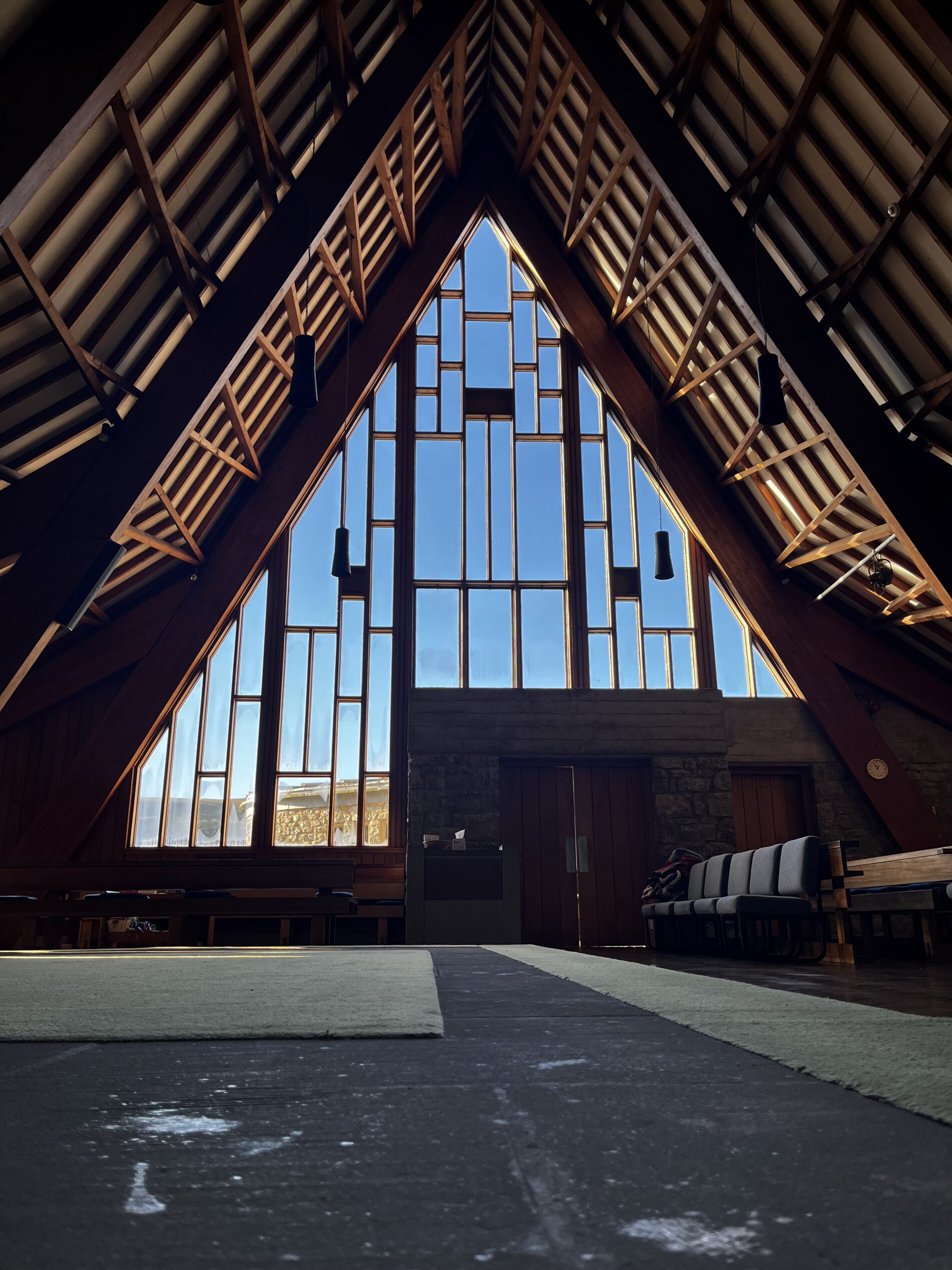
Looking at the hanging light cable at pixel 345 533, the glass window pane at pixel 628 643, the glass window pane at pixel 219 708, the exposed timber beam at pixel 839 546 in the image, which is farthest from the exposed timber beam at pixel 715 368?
the glass window pane at pixel 219 708

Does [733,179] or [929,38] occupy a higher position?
[733,179]

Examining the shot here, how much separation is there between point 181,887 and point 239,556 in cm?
383

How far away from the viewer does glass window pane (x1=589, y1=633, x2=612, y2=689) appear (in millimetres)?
10070

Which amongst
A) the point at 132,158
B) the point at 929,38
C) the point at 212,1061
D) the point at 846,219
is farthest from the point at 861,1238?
the point at 846,219

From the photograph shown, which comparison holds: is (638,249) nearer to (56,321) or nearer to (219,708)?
(56,321)

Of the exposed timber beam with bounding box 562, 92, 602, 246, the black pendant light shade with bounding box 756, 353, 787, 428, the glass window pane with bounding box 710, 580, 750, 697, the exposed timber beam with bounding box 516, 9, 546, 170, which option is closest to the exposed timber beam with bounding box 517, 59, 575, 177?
the exposed timber beam with bounding box 516, 9, 546, 170

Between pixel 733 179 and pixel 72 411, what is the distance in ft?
18.2

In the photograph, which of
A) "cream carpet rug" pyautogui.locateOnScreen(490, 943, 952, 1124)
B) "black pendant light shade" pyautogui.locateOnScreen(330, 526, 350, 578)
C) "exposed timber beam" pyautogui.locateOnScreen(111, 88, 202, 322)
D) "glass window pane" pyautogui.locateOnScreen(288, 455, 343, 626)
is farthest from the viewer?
"glass window pane" pyautogui.locateOnScreen(288, 455, 343, 626)

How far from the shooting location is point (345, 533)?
7758 millimetres

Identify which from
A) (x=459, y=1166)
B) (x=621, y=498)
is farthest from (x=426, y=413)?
(x=459, y=1166)

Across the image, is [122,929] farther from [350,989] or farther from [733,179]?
[733,179]

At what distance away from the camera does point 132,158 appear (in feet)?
18.1

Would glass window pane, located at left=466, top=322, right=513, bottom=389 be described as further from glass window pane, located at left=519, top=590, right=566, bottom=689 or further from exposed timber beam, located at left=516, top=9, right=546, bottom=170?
glass window pane, located at left=519, top=590, right=566, bottom=689

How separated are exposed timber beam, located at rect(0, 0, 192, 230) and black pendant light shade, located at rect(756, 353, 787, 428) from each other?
11.7 feet
